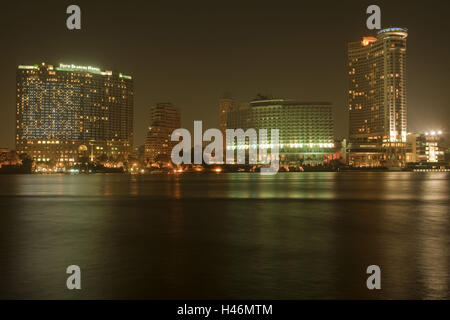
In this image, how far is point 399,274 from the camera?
1020cm

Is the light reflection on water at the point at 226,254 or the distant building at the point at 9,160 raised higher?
the distant building at the point at 9,160

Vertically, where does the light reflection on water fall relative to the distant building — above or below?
below

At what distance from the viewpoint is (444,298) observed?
8.31 metres

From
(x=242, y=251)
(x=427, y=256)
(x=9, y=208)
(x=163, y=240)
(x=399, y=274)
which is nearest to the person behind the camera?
(x=399, y=274)

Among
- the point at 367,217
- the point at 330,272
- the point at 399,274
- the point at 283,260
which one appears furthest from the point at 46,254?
the point at 367,217

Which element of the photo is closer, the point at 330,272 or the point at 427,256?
the point at 330,272

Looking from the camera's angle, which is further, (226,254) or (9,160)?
(9,160)

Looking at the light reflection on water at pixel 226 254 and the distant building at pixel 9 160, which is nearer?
the light reflection on water at pixel 226 254

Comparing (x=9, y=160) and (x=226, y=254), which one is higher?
(x=9, y=160)

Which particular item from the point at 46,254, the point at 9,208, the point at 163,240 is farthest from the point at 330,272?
the point at 9,208

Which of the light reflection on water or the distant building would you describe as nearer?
the light reflection on water

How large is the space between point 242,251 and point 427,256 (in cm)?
526

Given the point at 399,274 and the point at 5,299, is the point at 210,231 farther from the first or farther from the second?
the point at 5,299
